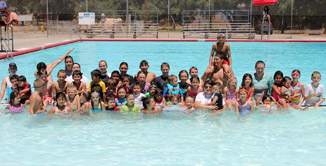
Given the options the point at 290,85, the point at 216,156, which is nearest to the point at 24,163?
the point at 216,156

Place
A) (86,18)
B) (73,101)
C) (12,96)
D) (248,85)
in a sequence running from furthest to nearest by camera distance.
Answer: (86,18) → (248,85) → (12,96) → (73,101)

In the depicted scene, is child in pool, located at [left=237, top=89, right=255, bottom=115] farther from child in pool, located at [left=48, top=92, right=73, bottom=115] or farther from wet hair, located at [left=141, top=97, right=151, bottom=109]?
child in pool, located at [left=48, top=92, right=73, bottom=115]

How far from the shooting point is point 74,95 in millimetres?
6656

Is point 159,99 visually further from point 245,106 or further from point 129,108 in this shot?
point 245,106

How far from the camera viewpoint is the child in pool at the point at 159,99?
6.93 m

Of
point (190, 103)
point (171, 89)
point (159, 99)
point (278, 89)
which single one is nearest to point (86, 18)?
point (171, 89)

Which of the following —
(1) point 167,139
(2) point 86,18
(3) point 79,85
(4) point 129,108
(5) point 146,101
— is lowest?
(1) point 167,139

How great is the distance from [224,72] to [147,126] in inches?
79.2

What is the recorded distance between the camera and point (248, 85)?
274 inches

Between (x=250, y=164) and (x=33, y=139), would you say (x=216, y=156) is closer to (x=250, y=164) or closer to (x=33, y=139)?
(x=250, y=164)

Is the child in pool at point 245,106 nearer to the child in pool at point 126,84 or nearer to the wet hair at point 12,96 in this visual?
the child in pool at point 126,84

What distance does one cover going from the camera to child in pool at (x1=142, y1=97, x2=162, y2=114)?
22.1 feet

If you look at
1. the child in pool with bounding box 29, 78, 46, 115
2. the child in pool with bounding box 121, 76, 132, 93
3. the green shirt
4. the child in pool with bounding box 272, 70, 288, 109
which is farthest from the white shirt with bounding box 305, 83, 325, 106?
the child in pool with bounding box 29, 78, 46, 115

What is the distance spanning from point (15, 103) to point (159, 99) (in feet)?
7.98
